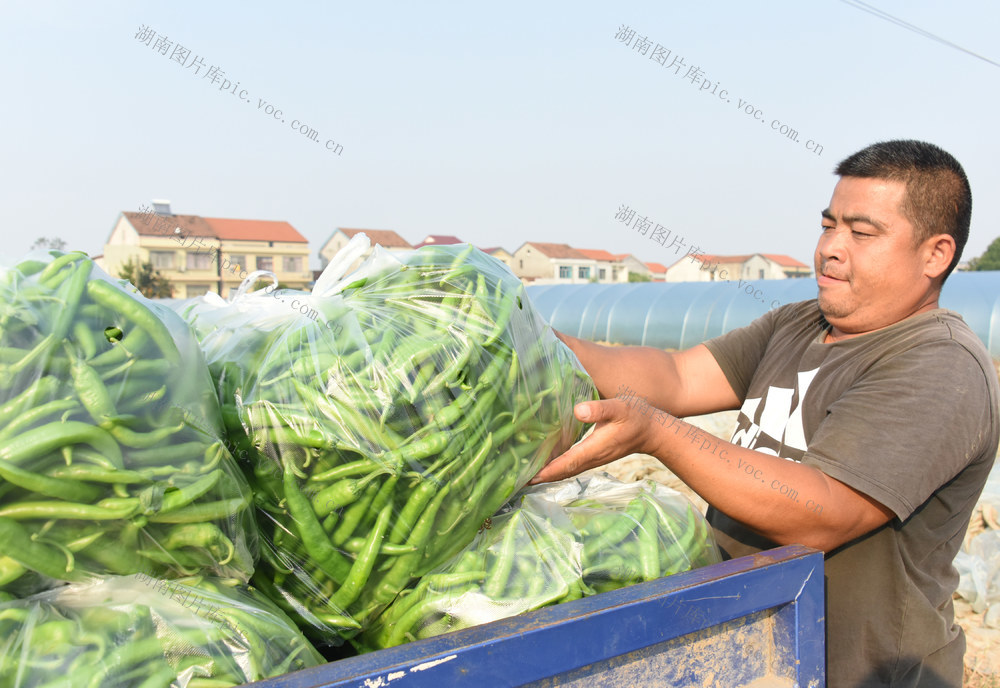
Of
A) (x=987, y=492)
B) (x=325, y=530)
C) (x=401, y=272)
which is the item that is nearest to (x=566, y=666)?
(x=325, y=530)

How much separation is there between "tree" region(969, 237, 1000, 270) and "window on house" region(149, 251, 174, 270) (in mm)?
60167

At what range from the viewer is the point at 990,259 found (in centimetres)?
5841

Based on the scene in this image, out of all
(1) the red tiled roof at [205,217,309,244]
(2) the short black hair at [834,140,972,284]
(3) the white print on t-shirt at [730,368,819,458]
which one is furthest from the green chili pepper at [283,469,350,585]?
(1) the red tiled roof at [205,217,309,244]

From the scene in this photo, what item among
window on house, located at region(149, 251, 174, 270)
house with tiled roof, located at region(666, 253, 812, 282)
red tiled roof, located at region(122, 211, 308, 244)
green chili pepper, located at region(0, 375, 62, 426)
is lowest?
window on house, located at region(149, 251, 174, 270)

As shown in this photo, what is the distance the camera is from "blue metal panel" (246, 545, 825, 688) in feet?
3.68

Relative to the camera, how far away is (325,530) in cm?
139

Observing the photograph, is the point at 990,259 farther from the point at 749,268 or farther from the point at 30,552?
the point at 30,552

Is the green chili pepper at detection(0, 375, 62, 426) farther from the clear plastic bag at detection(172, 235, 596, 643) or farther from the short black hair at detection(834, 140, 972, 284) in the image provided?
the short black hair at detection(834, 140, 972, 284)

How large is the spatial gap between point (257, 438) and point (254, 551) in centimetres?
22

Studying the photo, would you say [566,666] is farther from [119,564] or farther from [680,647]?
[119,564]

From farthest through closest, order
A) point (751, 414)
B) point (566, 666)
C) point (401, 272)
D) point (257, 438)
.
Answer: point (751, 414) < point (401, 272) < point (257, 438) < point (566, 666)

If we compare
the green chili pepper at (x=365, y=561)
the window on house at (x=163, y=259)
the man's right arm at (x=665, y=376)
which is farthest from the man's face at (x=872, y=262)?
the window on house at (x=163, y=259)

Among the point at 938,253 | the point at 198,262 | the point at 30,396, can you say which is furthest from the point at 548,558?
the point at 198,262

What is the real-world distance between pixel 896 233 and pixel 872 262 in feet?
0.32
